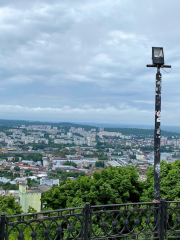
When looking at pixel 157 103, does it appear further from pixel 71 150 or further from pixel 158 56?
pixel 71 150

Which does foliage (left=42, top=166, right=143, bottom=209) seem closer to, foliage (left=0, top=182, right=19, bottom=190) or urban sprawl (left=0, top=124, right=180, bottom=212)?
urban sprawl (left=0, top=124, right=180, bottom=212)

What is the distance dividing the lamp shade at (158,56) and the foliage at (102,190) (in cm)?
526

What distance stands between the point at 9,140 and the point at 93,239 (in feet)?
350

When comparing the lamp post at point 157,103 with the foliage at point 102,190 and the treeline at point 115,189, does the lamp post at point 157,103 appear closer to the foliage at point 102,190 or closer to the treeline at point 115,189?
the treeline at point 115,189

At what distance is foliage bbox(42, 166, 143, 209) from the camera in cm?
941

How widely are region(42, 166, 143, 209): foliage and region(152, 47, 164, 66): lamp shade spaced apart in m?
5.26

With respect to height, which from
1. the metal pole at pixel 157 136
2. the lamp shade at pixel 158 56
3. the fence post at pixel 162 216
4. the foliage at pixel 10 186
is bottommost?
the foliage at pixel 10 186

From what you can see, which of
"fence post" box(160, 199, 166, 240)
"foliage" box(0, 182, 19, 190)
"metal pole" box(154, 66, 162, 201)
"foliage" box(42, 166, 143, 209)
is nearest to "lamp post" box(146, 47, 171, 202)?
"metal pole" box(154, 66, 162, 201)

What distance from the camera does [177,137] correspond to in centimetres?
7938

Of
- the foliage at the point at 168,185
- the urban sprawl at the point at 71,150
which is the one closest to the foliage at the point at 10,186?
the urban sprawl at the point at 71,150

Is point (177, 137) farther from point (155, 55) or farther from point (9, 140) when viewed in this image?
point (155, 55)

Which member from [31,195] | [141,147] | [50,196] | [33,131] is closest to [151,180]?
[50,196]

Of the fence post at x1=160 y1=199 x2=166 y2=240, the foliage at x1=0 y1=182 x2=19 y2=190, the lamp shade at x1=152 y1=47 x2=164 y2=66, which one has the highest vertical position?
the lamp shade at x1=152 y1=47 x2=164 y2=66

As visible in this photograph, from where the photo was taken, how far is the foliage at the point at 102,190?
30.9 ft
